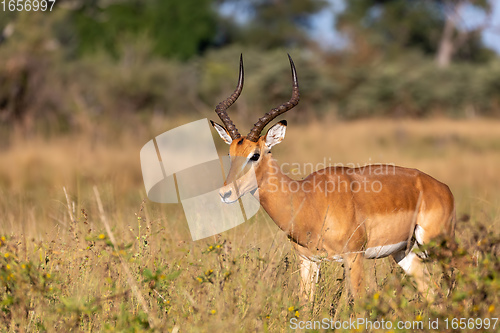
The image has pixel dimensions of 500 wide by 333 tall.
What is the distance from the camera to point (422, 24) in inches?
1626

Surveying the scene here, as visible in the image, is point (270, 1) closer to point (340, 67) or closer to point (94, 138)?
point (340, 67)

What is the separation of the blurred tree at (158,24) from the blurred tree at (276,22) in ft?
9.03

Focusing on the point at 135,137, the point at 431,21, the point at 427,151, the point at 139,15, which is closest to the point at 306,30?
the point at 431,21

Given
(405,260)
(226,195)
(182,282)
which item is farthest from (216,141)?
(182,282)

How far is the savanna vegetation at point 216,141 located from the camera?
12.5 feet

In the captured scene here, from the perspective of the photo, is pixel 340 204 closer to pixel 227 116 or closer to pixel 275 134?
pixel 275 134

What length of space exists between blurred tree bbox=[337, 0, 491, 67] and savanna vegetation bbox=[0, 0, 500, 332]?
14 centimetres

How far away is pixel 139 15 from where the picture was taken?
39500mm

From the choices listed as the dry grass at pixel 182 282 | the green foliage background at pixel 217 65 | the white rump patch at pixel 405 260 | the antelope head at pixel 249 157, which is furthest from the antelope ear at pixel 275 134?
the green foliage background at pixel 217 65

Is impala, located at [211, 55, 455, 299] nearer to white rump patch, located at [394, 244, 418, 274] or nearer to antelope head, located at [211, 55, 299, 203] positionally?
antelope head, located at [211, 55, 299, 203]

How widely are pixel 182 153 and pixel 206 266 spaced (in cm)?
860

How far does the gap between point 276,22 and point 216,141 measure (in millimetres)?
29501

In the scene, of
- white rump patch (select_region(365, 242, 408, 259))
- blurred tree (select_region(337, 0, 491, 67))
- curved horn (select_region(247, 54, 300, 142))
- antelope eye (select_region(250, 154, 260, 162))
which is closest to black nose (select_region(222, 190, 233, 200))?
antelope eye (select_region(250, 154, 260, 162))

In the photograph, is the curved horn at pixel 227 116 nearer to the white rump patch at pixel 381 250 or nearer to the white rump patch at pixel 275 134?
the white rump patch at pixel 275 134
